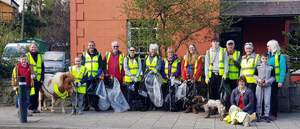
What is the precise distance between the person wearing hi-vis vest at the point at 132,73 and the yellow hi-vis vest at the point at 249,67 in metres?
2.91

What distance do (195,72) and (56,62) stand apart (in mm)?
13512

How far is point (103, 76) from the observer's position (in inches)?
384

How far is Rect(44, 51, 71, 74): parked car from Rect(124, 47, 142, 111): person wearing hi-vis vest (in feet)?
36.8

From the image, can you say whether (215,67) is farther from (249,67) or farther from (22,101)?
(22,101)

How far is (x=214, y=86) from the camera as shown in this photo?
29.6 feet

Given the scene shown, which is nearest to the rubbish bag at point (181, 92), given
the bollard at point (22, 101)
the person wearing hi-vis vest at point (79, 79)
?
the person wearing hi-vis vest at point (79, 79)

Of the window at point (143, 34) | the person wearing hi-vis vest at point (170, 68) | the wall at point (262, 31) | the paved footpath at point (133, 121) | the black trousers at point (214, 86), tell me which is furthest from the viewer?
the wall at point (262, 31)

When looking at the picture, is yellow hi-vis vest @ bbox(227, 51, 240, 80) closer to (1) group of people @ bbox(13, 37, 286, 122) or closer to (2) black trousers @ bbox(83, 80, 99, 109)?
(1) group of people @ bbox(13, 37, 286, 122)

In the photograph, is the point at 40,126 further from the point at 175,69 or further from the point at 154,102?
the point at 175,69

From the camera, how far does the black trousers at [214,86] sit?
8.94 m

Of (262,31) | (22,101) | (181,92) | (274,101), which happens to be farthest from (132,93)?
(262,31)

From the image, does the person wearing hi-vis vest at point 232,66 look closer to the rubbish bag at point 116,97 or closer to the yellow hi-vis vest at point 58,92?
the rubbish bag at point 116,97

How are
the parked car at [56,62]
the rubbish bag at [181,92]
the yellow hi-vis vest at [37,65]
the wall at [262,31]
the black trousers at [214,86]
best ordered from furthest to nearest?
1. the parked car at [56,62]
2. the wall at [262,31]
3. the rubbish bag at [181,92]
4. the yellow hi-vis vest at [37,65]
5. the black trousers at [214,86]

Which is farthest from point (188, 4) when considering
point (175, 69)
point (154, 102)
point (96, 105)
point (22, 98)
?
point (22, 98)
